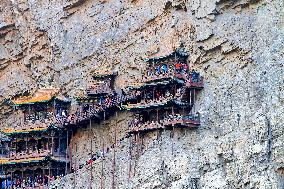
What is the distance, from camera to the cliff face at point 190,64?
43750mm

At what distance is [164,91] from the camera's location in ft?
179

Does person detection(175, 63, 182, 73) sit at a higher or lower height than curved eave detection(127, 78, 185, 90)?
higher

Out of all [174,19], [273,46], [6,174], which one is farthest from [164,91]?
[6,174]

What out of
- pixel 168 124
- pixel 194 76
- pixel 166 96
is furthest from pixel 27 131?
pixel 194 76

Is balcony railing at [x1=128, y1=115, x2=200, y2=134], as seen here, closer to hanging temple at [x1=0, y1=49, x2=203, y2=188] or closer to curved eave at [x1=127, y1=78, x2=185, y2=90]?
hanging temple at [x1=0, y1=49, x2=203, y2=188]

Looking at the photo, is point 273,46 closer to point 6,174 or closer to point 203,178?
point 203,178

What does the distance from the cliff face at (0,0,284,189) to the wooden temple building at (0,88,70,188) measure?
6.04 feet

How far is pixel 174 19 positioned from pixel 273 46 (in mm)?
11616

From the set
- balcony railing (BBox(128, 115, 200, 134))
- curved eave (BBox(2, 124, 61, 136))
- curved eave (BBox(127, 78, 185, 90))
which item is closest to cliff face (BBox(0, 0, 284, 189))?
balcony railing (BBox(128, 115, 200, 134))

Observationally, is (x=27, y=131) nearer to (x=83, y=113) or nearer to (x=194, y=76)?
(x=83, y=113)

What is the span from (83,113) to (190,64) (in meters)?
10.3

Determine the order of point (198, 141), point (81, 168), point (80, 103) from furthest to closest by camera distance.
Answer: point (80, 103), point (81, 168), point (198, 141)

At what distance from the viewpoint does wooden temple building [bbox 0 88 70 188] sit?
57.2m

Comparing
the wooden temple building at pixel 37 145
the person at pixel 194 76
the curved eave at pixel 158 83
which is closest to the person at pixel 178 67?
the curved eave at pixel 158 83
